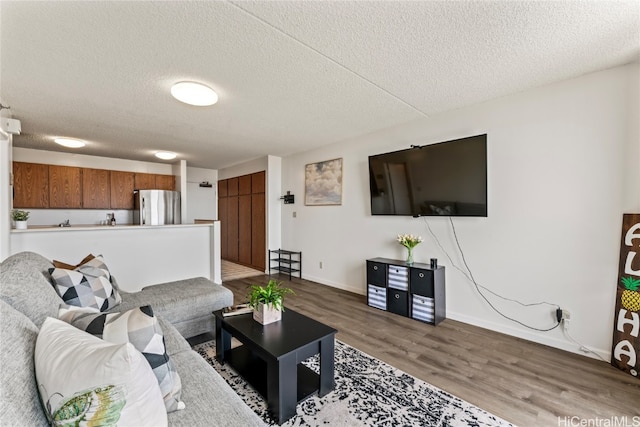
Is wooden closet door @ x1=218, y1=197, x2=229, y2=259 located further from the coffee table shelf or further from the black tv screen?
the coffee table shelf

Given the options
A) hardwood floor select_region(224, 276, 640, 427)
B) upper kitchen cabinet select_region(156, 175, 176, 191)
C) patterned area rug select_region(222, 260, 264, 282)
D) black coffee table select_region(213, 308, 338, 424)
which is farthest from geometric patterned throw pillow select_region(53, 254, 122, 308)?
upper kitchen cabinet select_region(156, 175, 176, 191)

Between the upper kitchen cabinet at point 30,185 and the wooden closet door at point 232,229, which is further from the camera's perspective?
the wooden closet door at point 232,229

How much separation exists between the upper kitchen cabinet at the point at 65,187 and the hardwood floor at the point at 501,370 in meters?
5.11

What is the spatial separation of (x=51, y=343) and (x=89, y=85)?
2622 mm

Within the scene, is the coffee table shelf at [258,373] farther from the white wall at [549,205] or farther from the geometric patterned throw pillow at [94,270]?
the white wall at [549,205]

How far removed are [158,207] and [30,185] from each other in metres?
2.10

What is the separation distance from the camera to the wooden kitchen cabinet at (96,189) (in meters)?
5.24

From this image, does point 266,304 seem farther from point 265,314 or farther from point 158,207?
point 158,207

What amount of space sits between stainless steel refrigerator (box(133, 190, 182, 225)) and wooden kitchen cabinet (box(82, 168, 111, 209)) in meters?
1.13

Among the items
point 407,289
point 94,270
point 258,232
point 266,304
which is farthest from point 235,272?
point 266,304

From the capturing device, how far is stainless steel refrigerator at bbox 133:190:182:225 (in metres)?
4.89

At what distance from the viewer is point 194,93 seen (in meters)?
2.48

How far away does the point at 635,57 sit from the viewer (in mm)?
2109

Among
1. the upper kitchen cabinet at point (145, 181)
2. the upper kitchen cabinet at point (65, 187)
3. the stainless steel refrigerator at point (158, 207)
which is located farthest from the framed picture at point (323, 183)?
the upper kitchen cabinet at point (65, 187)
